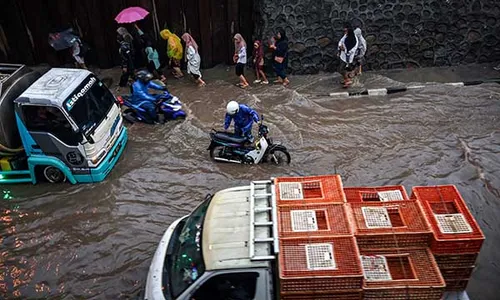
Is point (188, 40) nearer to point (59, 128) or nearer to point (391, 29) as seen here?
point (59, 128)

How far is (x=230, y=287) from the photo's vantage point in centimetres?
568

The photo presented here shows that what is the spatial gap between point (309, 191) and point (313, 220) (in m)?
0.76

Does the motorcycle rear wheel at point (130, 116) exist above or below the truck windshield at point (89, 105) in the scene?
below

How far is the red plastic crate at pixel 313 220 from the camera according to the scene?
598 cm

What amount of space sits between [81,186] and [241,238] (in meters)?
5.10

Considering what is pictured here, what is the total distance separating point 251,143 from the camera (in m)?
10.0

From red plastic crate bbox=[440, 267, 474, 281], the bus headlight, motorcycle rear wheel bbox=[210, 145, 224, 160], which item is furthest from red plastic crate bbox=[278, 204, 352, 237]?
the bus headlight

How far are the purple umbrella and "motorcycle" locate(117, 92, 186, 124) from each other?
2.13 meters

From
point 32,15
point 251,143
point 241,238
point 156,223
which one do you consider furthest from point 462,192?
point 32,15

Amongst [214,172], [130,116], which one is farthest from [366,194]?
[130,116]

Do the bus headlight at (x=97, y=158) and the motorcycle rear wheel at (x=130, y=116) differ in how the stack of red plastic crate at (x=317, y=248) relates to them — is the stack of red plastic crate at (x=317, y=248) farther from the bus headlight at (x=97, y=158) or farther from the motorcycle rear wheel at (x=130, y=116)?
the motorcycle rear wheel at (x=130, y=116)

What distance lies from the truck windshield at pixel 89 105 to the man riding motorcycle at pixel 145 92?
54.5 inches

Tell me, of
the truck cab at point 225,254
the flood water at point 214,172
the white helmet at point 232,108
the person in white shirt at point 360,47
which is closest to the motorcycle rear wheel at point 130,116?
the flood water at point 214,172

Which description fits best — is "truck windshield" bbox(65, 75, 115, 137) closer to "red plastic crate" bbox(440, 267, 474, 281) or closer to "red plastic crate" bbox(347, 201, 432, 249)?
"red plastic crate" bbox(347, 201, 432, 249)
